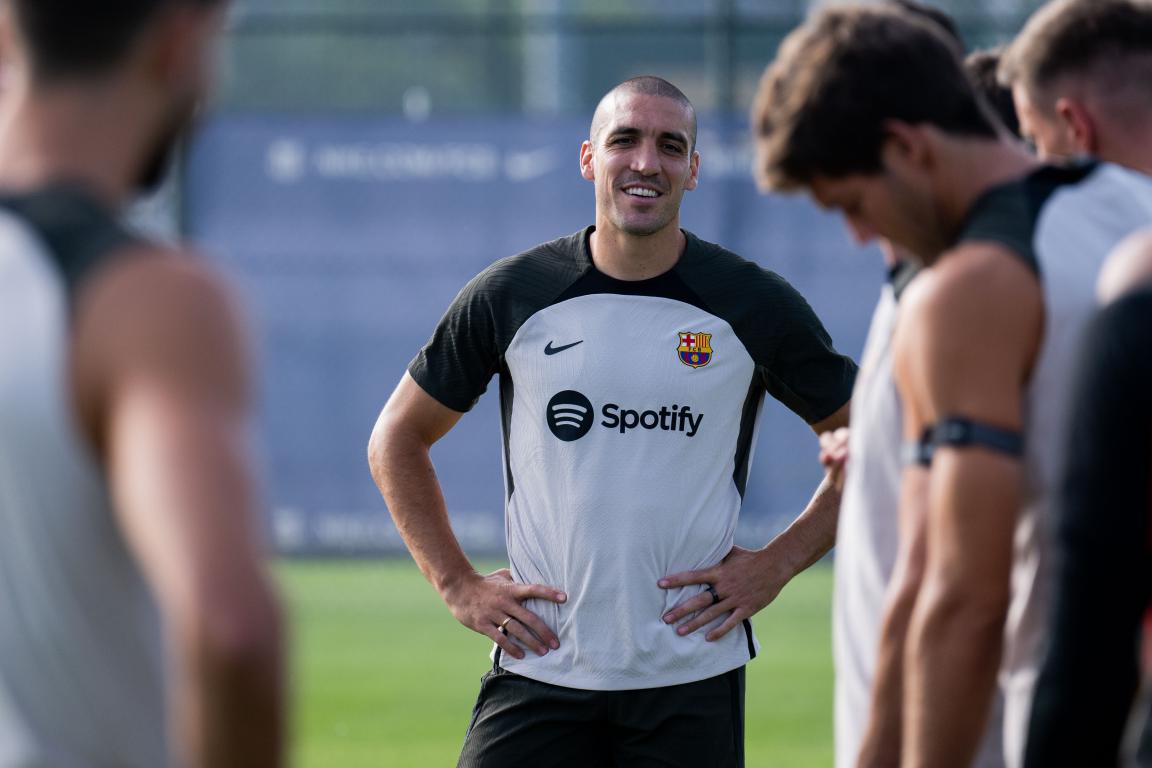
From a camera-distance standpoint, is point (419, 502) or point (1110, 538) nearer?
point (1110, 538)

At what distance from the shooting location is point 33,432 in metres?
1.75

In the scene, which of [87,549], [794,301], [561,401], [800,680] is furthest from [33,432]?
[800,680]

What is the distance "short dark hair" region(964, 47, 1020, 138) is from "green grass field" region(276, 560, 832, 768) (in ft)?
11.5

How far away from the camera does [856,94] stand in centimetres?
260

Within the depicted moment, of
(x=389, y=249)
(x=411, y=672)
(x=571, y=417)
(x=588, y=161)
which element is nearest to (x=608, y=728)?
(x=571, y=417)

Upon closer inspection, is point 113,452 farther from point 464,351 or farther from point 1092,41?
point 464,351

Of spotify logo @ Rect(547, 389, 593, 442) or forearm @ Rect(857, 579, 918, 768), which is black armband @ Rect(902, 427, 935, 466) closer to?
forearm @ Rect(857, 579, 918, 768)

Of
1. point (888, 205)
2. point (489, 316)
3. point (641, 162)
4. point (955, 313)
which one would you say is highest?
point (641, 162)

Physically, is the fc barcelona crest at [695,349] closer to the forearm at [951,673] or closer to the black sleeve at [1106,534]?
the forearm at [951,673]

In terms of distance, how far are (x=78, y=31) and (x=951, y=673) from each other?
5.05 ft

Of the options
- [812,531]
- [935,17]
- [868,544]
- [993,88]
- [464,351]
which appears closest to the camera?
[868,544]

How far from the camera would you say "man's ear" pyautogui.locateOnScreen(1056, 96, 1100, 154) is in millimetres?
3035

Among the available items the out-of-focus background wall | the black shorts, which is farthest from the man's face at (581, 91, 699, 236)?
the out-of-focus background wall

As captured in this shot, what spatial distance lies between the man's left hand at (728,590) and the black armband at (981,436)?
1.96m
